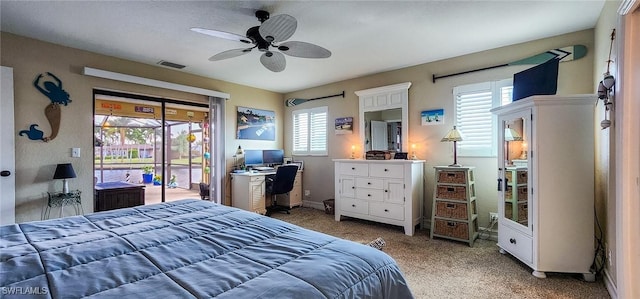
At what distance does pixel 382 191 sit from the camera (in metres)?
3.88

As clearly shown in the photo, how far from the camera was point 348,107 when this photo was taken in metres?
4.85

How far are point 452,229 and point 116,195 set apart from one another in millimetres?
4385

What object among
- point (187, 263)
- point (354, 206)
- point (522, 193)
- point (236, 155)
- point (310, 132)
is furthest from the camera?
point (310, 132)

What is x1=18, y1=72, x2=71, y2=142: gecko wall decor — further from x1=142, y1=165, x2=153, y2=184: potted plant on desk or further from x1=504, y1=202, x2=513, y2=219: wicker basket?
x1=504, y1=202, x2=513, y2=219: wicker basket

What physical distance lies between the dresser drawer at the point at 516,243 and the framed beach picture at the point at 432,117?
1541 mm

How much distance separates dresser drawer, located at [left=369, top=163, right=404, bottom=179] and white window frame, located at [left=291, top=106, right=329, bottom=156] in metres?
1.36

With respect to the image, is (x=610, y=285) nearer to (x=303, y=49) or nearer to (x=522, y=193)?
(x=522, y=193)

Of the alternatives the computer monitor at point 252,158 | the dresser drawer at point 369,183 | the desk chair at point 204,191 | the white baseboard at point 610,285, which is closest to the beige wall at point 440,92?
the dresser drawer at point 369,183

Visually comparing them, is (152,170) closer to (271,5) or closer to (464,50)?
(271,5)

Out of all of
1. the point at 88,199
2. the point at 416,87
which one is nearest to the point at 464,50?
the point at 416,87

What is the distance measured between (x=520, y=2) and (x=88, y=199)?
507 centimetres

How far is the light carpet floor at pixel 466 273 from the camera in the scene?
6.99ft

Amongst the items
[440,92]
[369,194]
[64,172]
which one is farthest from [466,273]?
[64,172]

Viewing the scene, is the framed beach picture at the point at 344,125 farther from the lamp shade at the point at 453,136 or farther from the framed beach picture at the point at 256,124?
the lamp shade at the point at 453,136
